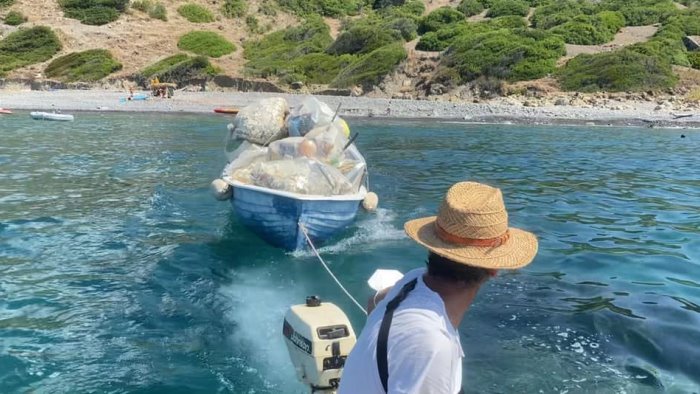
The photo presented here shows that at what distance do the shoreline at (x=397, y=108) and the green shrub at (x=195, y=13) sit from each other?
62.8 ft

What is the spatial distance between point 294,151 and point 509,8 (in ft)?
144

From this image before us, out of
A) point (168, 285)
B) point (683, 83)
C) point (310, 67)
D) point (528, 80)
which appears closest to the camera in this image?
point (168, 285)

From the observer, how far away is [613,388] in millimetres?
5535

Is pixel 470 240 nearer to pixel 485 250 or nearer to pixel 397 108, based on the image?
pixel 485 250

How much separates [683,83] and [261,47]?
103ft

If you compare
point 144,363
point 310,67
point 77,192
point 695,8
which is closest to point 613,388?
point 144,363

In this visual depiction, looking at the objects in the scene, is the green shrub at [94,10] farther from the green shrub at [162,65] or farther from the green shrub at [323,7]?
the green shrub at [323,7]

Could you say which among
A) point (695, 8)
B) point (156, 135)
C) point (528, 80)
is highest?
point (695, 8)

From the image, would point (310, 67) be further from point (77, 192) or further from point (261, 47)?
point (77, 192)

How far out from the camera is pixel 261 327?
6.66 m

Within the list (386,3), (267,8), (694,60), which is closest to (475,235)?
(694,60)

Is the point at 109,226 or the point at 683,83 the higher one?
the point at 683,83

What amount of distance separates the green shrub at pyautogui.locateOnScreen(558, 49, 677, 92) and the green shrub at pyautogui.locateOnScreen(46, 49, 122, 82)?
30.4 metres

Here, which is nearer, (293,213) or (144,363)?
(144,363)
